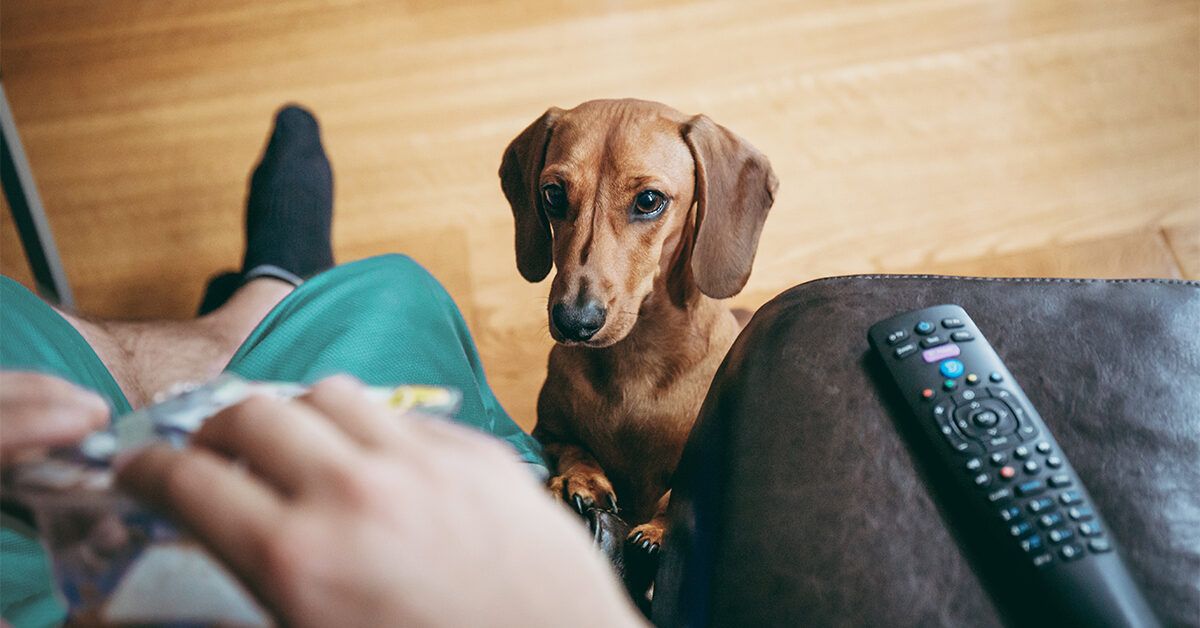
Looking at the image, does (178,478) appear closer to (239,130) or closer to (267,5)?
(239,130)

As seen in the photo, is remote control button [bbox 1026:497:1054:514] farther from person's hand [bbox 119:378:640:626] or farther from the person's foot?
the person's foot

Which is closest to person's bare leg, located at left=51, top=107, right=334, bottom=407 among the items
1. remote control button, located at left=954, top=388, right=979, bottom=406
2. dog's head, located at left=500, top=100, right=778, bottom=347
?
dog's head, located at left=500, top=100, right=778, bottom=347

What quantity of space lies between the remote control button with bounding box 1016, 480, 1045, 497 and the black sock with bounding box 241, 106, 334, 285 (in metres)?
1.39

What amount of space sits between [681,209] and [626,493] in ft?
1.36

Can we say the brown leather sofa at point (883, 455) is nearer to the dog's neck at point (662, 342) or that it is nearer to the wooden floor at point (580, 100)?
the dog's neck at point (662, 342)

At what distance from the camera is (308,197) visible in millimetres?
1705

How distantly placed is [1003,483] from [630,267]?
0.53 metres

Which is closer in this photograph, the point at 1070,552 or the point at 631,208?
the point at 1070,552

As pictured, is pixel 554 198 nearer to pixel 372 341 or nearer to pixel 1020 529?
pixel 372 341

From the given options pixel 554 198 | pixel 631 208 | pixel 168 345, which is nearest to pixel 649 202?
pixel 631 208

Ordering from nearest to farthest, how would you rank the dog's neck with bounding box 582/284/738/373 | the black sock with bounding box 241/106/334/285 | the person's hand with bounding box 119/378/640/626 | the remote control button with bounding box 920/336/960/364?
the person's hand with bounding box 119/378/640/626
the remote control button with bounding box 920/336/960/364
the dog's neck with bounding box 582/284/738/373
the black sock with bounding box 241/106/334/285

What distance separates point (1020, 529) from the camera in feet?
2.16

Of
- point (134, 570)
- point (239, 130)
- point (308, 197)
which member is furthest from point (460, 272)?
point (134, 570)

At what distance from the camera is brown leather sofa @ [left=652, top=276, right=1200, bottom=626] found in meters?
0.66
